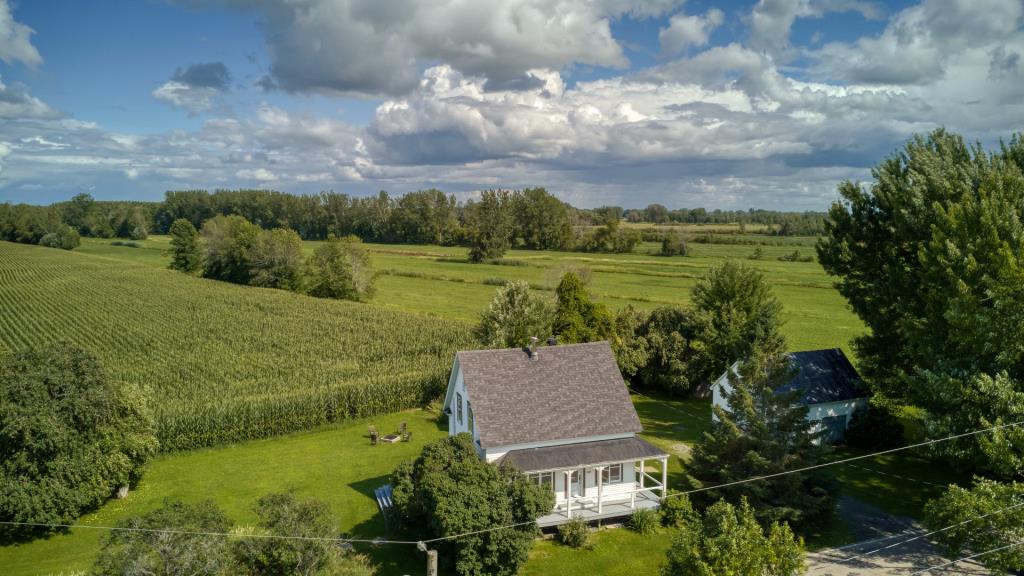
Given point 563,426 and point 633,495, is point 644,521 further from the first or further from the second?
point 563,426

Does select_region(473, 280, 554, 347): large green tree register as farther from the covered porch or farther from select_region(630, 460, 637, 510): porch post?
select_region(630, 460, 637, 510): porch post

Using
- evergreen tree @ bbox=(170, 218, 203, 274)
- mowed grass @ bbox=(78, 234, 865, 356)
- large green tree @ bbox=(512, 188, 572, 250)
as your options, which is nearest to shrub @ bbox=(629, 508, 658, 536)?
mowed grass @ bbox=(78, 234, 865, 356)

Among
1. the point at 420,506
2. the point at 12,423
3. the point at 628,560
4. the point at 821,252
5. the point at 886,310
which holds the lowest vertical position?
the point at 628,560

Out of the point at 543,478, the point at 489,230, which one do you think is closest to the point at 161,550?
the point at 543,478

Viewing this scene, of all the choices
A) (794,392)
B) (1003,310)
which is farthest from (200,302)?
(1003,310)

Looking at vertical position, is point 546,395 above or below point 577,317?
below

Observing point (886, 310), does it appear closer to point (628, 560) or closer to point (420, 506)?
point (628, 560)

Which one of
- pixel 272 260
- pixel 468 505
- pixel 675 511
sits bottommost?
pixel 675 511
